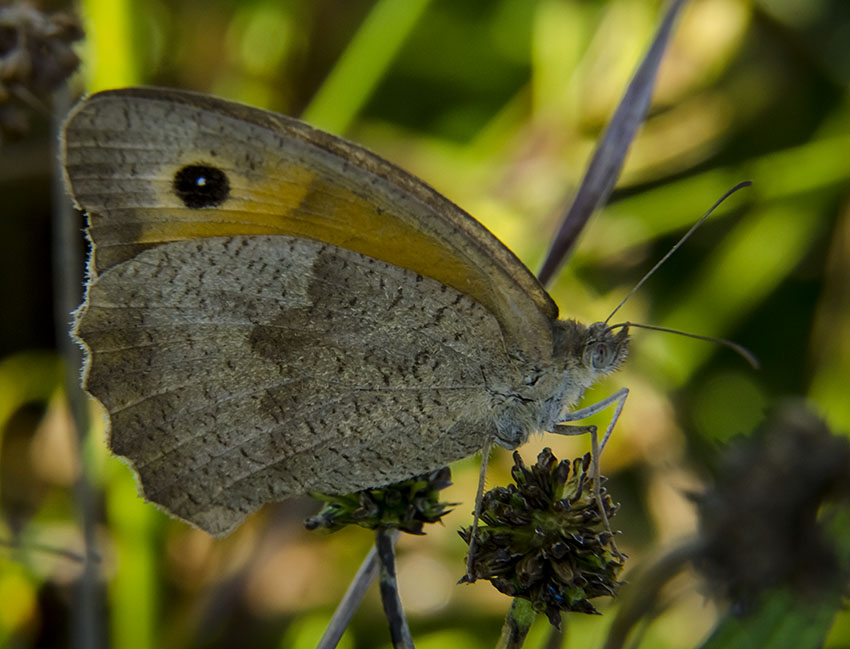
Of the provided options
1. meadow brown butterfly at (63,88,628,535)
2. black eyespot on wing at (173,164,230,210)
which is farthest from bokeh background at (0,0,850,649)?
black eyespot on wing at (173,164,230,210)

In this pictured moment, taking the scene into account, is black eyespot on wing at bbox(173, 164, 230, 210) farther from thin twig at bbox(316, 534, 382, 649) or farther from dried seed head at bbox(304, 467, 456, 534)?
thin twig at bbox(316, 534, 382, 649)

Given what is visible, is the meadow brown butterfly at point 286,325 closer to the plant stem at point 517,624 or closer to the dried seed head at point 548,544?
the dried seed head at point 548,544

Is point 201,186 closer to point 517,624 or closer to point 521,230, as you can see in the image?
point 517,624

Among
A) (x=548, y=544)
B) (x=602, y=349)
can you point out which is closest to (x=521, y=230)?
(x=602, y=349)

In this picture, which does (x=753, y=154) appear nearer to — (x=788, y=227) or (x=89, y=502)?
(x=788, y=227)

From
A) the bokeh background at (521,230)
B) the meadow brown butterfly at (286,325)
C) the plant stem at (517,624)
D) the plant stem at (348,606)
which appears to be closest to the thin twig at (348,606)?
the plant stem at (348,606)

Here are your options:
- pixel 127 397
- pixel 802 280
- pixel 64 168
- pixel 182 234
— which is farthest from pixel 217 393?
pixel 802 280
